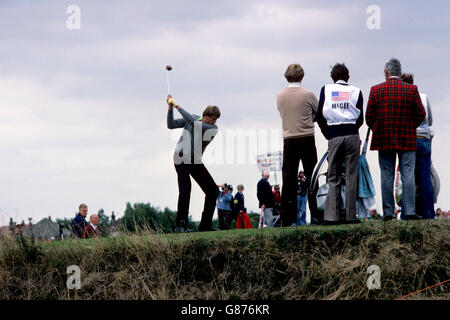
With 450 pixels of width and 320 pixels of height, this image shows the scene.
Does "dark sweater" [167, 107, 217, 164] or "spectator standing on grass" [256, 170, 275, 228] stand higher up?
"dark sweater" [167, 107, 217, 164]

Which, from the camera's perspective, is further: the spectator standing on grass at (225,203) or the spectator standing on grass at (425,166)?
the spectator standing on grass at (225,203)

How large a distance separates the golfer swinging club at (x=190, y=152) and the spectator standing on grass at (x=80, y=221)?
2.15m

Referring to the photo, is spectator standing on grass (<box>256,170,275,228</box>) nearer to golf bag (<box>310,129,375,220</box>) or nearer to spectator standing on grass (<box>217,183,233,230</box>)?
spectator standing on grass (<box>217,183,233,230</box>)

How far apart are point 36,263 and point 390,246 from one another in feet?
15.3

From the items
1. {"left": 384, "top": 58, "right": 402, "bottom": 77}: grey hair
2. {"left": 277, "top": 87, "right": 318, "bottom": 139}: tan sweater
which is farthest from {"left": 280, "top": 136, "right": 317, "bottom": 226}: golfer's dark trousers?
{"left": 384, "top": 58, "right": 402, "bottom": 77}: grey hair

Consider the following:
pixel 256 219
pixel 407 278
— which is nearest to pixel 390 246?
pixel 407 278

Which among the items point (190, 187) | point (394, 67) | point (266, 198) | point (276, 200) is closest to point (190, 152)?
point (190, 187)

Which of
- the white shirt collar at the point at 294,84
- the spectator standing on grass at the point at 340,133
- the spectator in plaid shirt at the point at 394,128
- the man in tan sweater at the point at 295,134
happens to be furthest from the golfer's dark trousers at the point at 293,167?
the spectator in plaid shirt at the point at 394,128

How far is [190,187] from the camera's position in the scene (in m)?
11.3

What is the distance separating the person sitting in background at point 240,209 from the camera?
20766 millimetres

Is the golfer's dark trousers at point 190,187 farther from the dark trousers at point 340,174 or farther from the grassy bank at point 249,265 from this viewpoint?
the dark trousers at point 340,174

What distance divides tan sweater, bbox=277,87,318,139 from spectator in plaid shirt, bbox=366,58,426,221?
0.83m

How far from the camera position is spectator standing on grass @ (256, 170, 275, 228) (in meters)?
18.7

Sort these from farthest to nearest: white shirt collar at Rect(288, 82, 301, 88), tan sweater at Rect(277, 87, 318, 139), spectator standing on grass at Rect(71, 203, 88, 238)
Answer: spectator standing on grass at Rect(71, 203, 88, 238) < white shirt collar at Rect(288, 82, 301, 88) < tan sweater at Rect(277, 87, 318, 139)
